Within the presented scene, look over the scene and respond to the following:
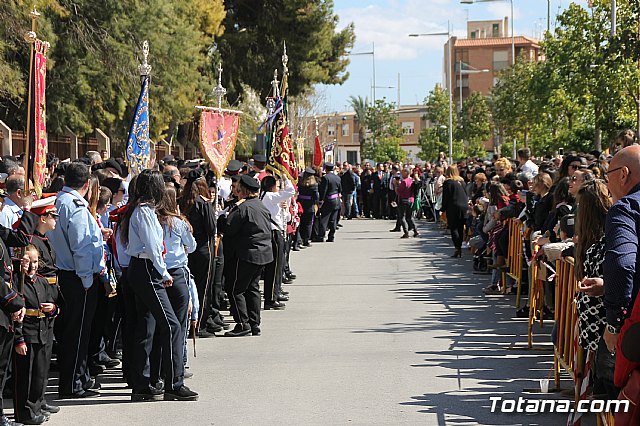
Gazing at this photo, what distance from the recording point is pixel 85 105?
26875 mm

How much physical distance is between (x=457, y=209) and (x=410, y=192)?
5468mm

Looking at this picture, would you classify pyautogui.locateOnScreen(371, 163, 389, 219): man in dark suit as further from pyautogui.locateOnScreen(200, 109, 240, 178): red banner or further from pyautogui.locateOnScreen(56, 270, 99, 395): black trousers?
pyautogui.locateOnScreen(56, 270, 99, 395): black trousers

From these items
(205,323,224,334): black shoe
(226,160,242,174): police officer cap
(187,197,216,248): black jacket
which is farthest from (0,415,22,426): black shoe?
(226,160,242,174): police officer cap

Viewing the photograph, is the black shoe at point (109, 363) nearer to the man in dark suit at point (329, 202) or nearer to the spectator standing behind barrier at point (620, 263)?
the spectator standing behind barrier at point (620, 263)

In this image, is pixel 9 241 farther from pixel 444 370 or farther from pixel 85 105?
pixel 85 105

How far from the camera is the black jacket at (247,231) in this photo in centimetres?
1265

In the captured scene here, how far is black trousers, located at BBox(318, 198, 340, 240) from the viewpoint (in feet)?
91.6

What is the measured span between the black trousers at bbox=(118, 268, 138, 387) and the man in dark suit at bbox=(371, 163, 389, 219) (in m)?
29.6

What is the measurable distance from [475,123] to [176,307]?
6639 cm

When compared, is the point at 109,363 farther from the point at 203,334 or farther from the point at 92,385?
the point at 203,334

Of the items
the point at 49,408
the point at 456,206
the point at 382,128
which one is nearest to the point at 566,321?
the point at 49,408

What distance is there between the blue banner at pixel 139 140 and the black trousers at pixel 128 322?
4572 mm

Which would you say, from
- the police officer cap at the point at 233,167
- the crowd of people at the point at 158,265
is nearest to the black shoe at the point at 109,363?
the crowd of people at the point at 158,265

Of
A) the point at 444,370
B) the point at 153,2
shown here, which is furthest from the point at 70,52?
the point at 444,370
